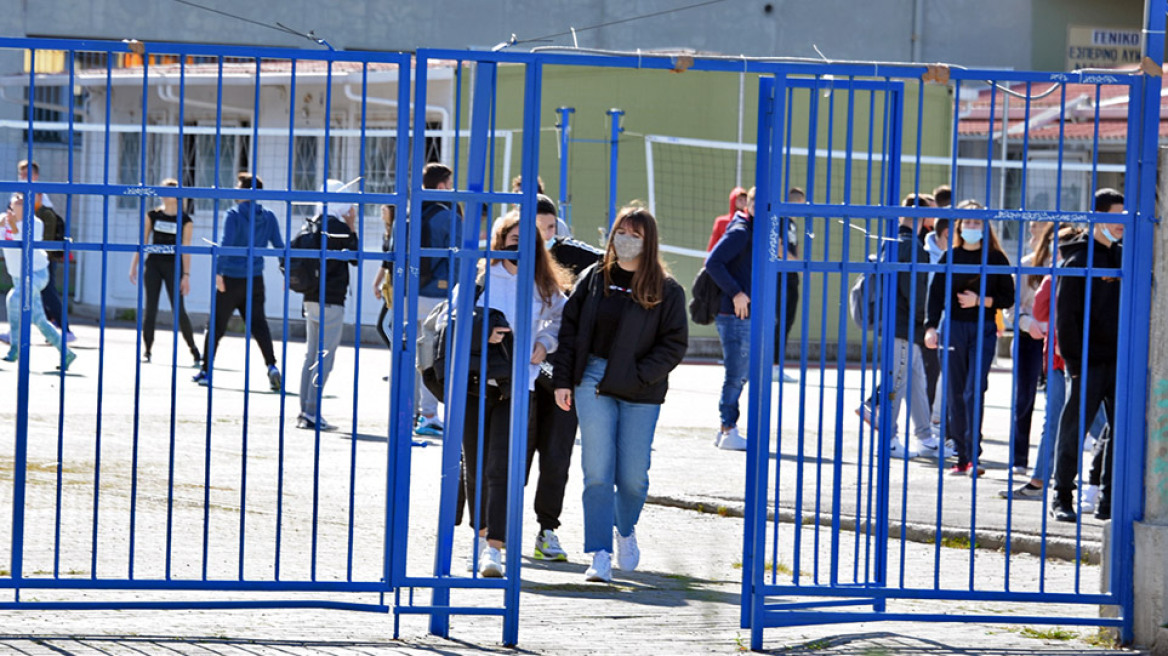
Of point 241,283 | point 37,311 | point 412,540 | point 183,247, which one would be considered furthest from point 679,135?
point 183,247

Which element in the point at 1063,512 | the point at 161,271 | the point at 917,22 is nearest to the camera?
the point at 1063,512

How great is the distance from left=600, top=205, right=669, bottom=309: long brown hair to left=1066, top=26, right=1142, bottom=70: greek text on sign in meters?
22.8

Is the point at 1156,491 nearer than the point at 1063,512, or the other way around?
the point at 1156,491

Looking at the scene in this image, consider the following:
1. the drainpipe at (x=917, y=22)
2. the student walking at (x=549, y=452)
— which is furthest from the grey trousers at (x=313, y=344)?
the drainpipe at (x=917, y=22)

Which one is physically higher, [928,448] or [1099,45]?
[1099,45]

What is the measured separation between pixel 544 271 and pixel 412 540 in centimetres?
160

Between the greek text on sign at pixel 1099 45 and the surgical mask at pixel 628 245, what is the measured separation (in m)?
22.9

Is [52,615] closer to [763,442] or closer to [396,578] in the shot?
[396,578]

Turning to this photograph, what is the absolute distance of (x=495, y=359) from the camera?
699cm

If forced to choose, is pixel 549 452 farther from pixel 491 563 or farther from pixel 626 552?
pixel 491 563

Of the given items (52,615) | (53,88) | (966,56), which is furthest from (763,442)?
(53,88)

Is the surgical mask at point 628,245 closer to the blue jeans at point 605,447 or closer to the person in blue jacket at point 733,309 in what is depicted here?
the blue jeans at point 605,447

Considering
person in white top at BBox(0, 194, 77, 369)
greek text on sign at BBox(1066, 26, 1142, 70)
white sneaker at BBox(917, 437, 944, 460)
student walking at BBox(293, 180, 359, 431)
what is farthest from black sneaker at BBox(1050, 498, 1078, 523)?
greek text on sign at BBox(1066, 26, 1142, 70)

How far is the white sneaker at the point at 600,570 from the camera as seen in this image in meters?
7.07
